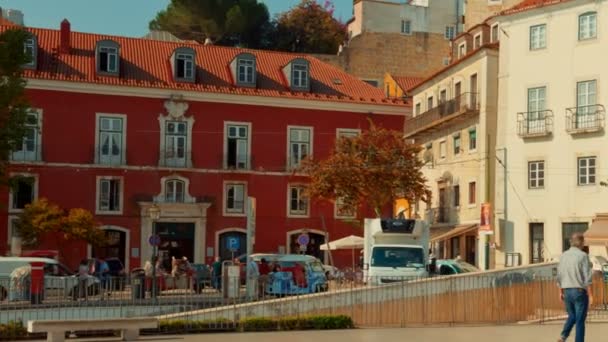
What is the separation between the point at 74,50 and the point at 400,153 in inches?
726

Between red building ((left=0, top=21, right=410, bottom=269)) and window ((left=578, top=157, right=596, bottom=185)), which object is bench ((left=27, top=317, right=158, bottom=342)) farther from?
red building ((left=0, top=21, right=410, bottom=269))

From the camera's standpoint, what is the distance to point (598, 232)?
39.7 metres

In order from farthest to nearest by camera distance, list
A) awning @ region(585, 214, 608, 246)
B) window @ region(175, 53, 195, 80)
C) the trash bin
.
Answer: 1. window @ region(175, 53, 195, 80)
2. awning @ region(585, 214, 608, 246)
3. the trash bin

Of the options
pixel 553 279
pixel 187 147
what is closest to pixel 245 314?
pixel 553 279

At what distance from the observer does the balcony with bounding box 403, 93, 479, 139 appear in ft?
160

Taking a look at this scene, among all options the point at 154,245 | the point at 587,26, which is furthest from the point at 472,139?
the point at 154,245

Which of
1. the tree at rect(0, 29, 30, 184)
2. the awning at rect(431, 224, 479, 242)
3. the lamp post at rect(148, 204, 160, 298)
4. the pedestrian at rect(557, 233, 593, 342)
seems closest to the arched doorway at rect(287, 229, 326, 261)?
the awning at rect(431, 224, 479, 242)

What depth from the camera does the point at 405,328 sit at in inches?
852

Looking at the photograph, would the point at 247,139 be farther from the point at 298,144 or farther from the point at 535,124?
the point at 535,124

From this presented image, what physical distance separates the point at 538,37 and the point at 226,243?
19381 millimetres

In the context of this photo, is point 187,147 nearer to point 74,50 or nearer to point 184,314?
point 74,50

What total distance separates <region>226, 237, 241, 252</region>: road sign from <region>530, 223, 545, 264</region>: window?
1584cm

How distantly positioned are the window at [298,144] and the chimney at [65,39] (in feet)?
42.1

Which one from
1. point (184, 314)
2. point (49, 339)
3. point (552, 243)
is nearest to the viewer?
point (49, 339)
